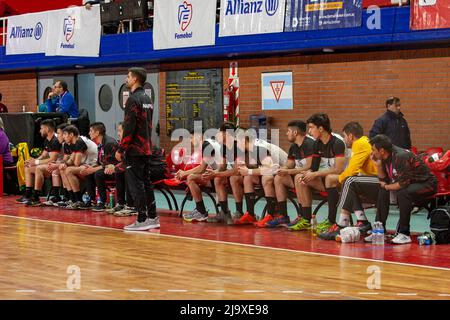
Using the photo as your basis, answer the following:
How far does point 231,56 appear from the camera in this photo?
16.0 m

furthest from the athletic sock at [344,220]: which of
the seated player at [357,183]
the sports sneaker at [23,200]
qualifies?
the sports sneaker at [23,200]

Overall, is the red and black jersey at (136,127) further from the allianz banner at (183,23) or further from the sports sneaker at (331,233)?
the allianz banner at (183,23)

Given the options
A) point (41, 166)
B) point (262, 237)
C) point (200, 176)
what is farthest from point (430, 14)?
point (41, 166)

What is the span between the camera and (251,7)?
14.3m

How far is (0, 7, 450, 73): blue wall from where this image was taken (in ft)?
41.8

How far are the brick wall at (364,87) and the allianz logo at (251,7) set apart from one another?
48.7 inches

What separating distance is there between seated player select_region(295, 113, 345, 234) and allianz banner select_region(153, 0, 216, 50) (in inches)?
212

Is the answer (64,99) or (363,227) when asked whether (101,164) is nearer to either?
(64,99)

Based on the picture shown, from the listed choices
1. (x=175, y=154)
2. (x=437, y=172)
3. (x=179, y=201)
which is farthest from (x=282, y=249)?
(x=179, y=201)

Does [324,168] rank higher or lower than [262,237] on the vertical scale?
higher

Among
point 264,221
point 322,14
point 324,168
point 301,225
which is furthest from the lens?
point 322,14

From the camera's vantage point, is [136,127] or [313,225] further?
[136,127]

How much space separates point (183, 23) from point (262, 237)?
6593mm
